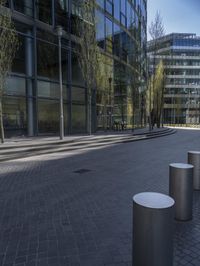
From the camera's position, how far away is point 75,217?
187 inches

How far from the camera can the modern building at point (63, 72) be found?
17406 millimetres

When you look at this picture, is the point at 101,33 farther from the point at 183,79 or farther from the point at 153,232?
the point at 183,79

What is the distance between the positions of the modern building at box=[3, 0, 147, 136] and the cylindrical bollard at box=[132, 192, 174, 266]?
15.5m

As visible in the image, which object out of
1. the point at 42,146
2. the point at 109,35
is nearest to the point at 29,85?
the point at 42,146

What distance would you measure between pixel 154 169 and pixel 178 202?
4505mm

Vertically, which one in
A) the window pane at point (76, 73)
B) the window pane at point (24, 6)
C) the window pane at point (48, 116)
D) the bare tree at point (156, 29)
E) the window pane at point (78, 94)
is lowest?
the window pane at point (48, 116)

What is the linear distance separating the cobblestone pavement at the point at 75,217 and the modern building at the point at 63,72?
9.37m

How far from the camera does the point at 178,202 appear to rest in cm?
450

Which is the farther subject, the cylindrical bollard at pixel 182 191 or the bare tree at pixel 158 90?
the bare tree at pixel 158 90

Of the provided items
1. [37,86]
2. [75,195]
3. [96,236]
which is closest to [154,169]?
[75,195]

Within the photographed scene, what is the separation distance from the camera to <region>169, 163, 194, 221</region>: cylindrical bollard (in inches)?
177

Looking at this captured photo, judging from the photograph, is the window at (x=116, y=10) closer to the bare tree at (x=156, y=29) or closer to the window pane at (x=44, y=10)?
the bare tree at (x=156, y=29)

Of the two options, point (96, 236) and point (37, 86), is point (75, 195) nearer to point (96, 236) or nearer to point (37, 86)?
point (96, 236)

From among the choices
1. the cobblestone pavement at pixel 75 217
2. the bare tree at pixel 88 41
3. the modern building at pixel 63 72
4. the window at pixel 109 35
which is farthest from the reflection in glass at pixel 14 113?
the window at pixel 109 35
